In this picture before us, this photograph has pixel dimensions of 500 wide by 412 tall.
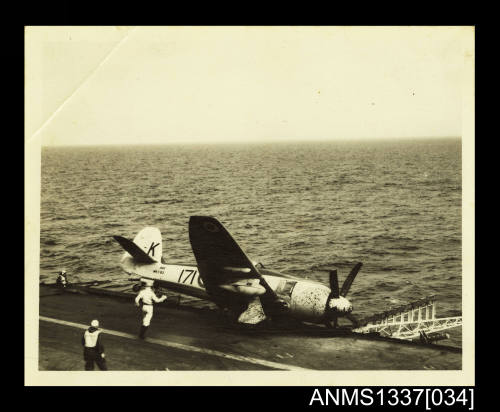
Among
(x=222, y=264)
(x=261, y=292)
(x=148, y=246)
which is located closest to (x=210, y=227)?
(x=222, y=264)

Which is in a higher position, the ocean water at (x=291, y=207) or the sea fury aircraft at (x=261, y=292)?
the ocean water at (x=291, y=207)

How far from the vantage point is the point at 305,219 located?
47.5 feet

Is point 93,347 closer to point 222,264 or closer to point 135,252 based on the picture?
point 135,252

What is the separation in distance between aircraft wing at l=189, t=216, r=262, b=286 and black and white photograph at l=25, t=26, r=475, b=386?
5 centimetres

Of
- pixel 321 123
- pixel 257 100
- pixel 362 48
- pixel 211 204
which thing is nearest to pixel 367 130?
pixel 321 123

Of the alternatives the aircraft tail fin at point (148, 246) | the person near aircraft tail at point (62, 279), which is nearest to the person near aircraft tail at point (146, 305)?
the aircraft tail fin at point (148, 246)

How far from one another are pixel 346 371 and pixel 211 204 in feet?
24.1

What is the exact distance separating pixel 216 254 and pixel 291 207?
459cm

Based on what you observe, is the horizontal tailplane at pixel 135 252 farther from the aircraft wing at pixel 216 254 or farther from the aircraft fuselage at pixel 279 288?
the aircraft wing at pixel 216 254

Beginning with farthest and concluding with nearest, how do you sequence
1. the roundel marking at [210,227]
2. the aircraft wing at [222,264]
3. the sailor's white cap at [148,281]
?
the sailor's white cap at [148,281]
the aircraft wing at [222,264]
the roundel marking at [210,227]

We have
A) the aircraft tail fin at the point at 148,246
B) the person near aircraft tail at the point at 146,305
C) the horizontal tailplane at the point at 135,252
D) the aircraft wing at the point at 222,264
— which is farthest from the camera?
the aircraft tail fin at the point at 148,246

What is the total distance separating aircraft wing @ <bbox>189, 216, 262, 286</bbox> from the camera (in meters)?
10.4

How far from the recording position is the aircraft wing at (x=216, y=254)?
409 inches

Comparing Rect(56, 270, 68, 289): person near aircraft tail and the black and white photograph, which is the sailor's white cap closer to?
the black and white photograph
